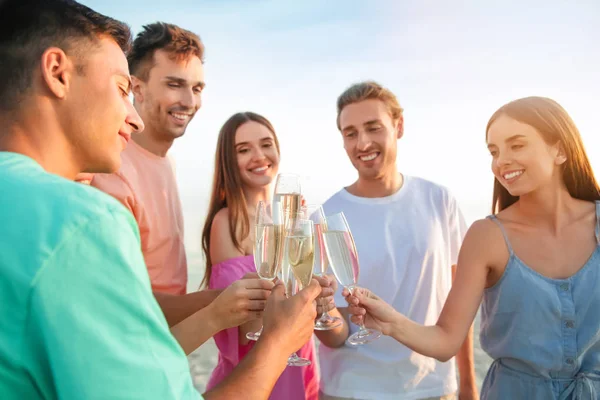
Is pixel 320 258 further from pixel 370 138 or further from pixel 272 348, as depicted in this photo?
pixel 370 138

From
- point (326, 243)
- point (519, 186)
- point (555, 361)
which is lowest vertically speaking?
point (555, 361)

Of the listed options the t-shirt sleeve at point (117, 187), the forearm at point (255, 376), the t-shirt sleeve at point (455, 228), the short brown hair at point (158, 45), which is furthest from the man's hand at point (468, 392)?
the short brown hair at point (158, 45)

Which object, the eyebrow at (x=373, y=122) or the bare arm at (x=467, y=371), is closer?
the bare arm at (x=467, y=371)

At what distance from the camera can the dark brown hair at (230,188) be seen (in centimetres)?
438

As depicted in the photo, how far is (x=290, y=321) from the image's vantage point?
2.23 m

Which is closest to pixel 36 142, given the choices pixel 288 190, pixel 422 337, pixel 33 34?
pixel 33 34

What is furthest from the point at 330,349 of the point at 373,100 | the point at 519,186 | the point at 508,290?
the point at 373,100

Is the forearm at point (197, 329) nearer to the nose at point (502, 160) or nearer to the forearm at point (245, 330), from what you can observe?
the forearm at point (245, 330)

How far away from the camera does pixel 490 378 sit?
3334 millimetres

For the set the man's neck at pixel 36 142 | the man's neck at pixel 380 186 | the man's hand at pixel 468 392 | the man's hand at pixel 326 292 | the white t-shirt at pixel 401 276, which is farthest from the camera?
the man's neck at pixel 380 186

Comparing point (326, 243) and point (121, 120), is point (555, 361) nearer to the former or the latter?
point (326, 243)

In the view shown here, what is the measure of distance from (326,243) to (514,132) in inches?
51.9

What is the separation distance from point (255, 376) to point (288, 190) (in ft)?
5.24

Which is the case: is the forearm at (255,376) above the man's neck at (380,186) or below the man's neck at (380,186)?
below
